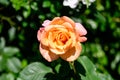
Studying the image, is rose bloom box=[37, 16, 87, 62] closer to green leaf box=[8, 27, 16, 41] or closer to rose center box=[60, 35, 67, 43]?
rose center box=[60, 35, 67, 43]

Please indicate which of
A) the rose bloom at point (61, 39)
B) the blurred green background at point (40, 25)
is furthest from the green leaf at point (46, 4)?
the rose bloom at point (61, 39)

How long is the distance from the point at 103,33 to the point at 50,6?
69cm

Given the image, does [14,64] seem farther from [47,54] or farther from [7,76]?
[47,54]

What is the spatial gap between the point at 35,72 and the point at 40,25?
54cm

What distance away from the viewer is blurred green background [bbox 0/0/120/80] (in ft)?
7.72

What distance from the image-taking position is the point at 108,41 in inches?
115

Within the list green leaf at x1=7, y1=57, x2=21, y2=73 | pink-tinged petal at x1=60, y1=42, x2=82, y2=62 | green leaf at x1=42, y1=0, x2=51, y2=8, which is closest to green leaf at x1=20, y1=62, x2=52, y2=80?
pink-tinged petal at x1=60, y1=42, x2=82, y2=62

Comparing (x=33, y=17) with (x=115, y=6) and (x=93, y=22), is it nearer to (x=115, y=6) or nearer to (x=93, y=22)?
(x=93, y=22)

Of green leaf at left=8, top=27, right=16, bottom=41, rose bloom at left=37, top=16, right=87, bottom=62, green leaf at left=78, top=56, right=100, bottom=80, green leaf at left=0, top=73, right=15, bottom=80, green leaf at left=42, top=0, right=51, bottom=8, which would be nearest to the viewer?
rose bloom at left=37, top=16, right=87, bottom=62

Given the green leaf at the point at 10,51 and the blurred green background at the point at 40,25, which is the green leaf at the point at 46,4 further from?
the green leaf at the point at 10,51

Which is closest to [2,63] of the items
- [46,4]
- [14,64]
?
[14,64]

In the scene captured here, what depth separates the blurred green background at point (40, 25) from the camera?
2.35 metres

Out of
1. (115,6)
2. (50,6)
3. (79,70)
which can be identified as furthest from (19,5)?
(115,6)

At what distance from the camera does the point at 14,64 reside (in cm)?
257
